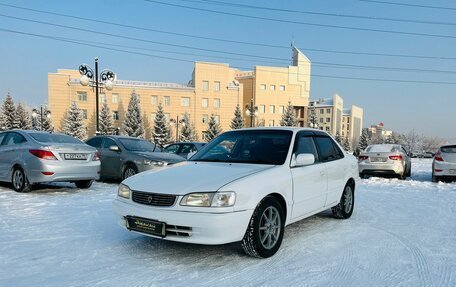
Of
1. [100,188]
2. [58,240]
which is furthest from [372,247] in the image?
[100,188]

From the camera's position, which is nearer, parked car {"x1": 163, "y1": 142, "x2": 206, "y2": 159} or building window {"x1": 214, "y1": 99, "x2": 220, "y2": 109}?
parked car {"x1": 163, "y1": 142, "x2": 206, "y2": 159}

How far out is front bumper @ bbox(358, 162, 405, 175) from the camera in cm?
1202

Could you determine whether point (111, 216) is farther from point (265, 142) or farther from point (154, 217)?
point (265, 142)

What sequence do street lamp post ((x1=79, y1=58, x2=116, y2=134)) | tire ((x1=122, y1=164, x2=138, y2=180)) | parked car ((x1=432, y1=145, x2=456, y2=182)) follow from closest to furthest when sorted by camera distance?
tire ((x1=122, y1=164, x2=138, y2=180)), parked car ((x1=432, y1=145, x2=456, y2=182)), street lamp post ((x1=79, y1=58, x2=116, y2=134))

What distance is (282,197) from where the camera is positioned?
4.17 meters

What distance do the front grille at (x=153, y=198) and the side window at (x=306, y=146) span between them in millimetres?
1900

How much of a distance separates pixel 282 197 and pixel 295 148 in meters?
0.86

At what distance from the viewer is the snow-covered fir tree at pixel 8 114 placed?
52.6m

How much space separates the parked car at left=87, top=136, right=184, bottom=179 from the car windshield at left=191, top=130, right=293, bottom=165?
4.62 m

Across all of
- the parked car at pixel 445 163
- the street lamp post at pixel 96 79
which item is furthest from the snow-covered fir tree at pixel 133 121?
the parked car at pixel 445 163

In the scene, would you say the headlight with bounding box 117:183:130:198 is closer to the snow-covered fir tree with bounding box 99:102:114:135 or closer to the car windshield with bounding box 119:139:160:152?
the car windshield with bounding box 119:139:160:152

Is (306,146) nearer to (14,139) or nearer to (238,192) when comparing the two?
(238,192)

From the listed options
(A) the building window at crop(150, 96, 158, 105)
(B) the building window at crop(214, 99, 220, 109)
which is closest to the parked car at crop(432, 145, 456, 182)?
(B) the building window at crop(214, 99, 220, 109)

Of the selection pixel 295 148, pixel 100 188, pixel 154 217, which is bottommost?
pixel 100 188
